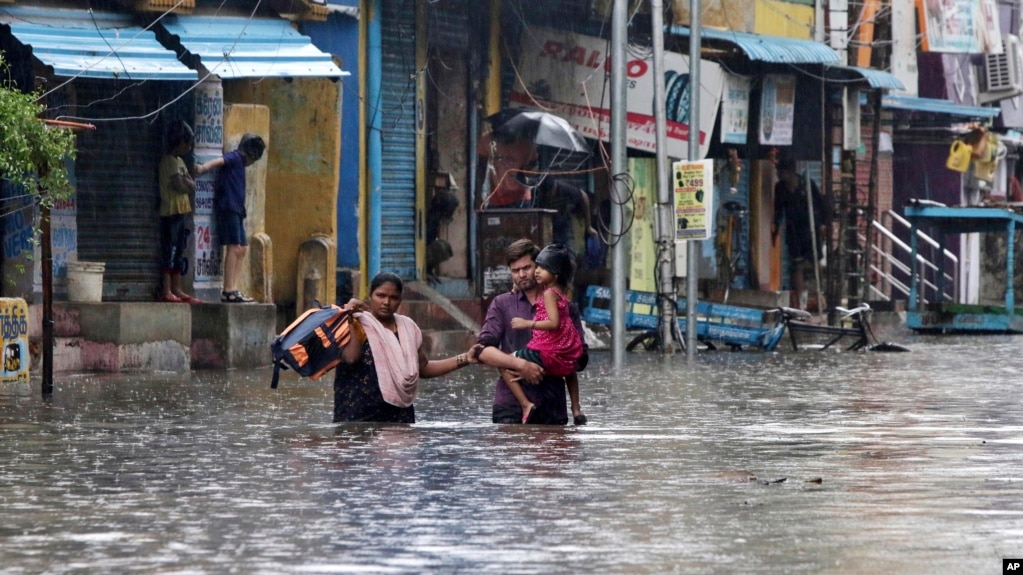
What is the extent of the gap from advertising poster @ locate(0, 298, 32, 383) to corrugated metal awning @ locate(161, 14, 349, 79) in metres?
4.51

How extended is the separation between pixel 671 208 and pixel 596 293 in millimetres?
1752

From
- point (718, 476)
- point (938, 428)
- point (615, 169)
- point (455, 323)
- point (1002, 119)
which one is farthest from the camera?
point (1002, 119)

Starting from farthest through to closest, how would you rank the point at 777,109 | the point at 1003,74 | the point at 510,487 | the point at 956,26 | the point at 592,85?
the point at 1003,74
the point at 956,26
the point at 777,109
the point at 592,85
the point at 510,487

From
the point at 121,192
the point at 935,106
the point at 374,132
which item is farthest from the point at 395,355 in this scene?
the point at 935,106

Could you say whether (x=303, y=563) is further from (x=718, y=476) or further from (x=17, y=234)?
(x=17, y=234)

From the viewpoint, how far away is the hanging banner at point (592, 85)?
28.4 meters

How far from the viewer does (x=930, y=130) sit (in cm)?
4400

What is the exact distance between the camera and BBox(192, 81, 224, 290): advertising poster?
20.8 metres

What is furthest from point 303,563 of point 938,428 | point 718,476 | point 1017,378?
point 1017,378

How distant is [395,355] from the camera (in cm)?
1161

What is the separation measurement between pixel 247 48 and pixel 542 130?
5259 millimetres

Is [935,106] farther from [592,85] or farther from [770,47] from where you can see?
[592,85]

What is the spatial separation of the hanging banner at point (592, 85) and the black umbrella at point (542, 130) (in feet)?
8.14

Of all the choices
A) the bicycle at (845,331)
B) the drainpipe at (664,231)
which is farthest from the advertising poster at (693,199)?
the bicycle at (845,331)
